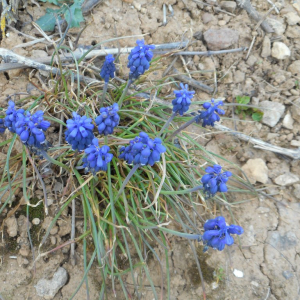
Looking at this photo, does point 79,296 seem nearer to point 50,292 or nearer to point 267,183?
point 50,292

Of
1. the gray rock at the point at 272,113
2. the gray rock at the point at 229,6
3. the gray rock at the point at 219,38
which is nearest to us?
the gray rock at the point at 272,113

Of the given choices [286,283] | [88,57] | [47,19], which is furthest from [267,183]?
[47,19]

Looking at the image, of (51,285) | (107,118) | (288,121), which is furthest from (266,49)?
(51,285)

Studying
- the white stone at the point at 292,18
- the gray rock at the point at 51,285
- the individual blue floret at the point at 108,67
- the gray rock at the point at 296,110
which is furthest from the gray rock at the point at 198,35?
the gray rock at the point at 51,285

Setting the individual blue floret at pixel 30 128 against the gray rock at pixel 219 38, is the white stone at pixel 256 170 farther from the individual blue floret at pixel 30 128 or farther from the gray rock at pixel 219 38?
the individual blue floret at pixel 30 128

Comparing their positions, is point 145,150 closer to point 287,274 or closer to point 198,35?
point 287,274

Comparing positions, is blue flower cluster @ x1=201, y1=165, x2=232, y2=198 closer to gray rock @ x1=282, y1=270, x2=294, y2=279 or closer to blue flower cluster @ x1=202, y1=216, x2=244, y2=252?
blue flower cluster @ x1=202, y1=216, x2=244, y2=252
